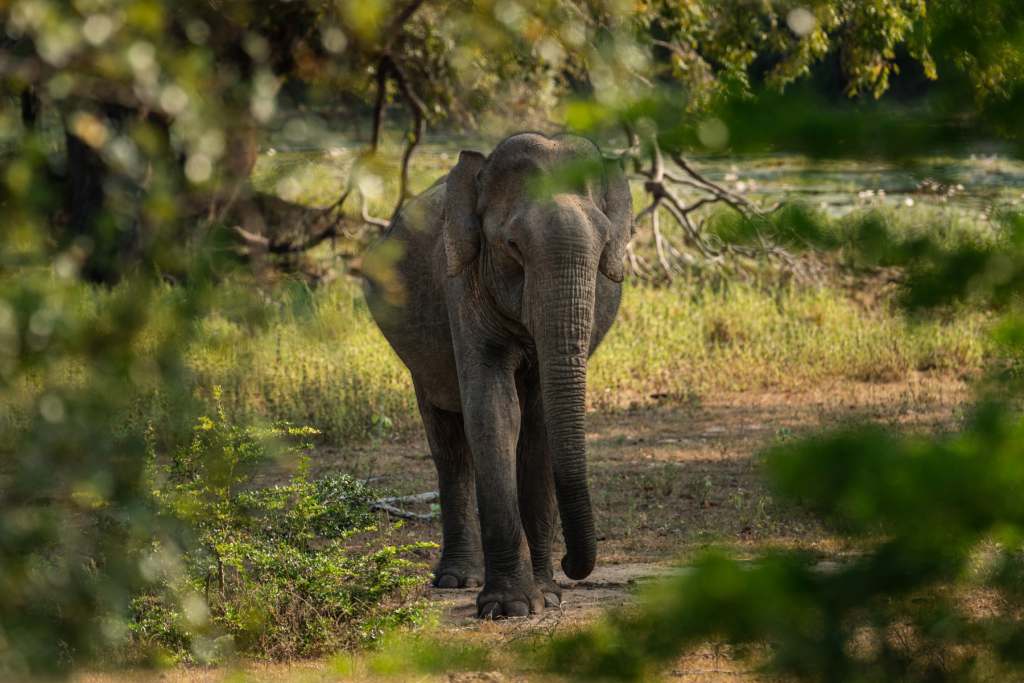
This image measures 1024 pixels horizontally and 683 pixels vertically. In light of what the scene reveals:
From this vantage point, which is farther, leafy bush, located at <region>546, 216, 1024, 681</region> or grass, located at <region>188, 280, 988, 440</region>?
grass, located at <region>188, 280, 988, 440</region>

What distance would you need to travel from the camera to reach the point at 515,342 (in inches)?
275

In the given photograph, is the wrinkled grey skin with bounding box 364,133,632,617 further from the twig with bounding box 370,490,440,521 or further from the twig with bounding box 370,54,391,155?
the twig with bounding box 370,54,391,155

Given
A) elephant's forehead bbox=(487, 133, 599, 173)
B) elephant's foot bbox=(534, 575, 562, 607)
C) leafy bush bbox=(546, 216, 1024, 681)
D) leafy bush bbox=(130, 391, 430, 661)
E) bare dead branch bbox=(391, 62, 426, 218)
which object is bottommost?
elephant's foot bbox=(534, 575, 562, 607)

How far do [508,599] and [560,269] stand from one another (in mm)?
1477

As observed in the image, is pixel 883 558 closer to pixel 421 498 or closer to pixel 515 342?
pixel 515 342

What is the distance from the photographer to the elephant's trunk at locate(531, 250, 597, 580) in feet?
20.5

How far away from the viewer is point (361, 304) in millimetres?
14516

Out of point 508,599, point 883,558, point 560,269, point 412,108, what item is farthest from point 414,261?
point 412,108

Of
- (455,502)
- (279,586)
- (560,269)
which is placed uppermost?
(560,269)

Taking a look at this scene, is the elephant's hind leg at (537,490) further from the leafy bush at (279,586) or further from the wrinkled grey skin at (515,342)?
the leafy bush at (279,586)

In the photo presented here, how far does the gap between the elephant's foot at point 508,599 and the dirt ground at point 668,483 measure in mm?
82

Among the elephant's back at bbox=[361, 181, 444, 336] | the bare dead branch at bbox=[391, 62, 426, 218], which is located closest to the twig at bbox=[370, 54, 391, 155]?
the bare dead branch at bbox=[391, 62, 426, 218]

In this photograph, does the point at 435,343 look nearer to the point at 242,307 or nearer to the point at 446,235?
the point at 446,235

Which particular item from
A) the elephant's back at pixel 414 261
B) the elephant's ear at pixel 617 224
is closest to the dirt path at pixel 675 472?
the elephant's ear at pixel 617 224
